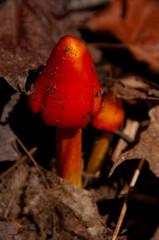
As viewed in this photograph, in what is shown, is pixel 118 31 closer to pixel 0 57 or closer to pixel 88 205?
pixel 0 57

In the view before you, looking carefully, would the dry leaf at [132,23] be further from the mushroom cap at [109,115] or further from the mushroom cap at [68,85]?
the mushroom cap at [68,85]

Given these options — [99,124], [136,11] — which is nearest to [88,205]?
[99,124]

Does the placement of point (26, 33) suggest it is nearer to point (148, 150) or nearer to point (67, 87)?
point (67, 87)

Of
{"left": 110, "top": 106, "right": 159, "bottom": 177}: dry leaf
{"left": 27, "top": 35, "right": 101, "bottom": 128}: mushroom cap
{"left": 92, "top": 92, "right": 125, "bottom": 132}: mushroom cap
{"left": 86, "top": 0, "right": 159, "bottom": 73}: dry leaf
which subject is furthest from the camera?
{"left": 86, "top": 0, "right": 159, "bottom": 73}: dry leaf

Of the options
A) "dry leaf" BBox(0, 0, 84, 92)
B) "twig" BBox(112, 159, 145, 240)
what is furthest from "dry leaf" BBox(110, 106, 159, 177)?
"dry leaf" BBox(0, 0, 84, 92)

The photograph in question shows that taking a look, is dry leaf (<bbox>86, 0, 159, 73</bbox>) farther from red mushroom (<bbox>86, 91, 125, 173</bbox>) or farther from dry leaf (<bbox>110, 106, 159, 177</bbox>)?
dry leaf (<bbox>110, 106, 159, 177</bbox>)

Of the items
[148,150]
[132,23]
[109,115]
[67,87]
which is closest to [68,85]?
[67,87]
